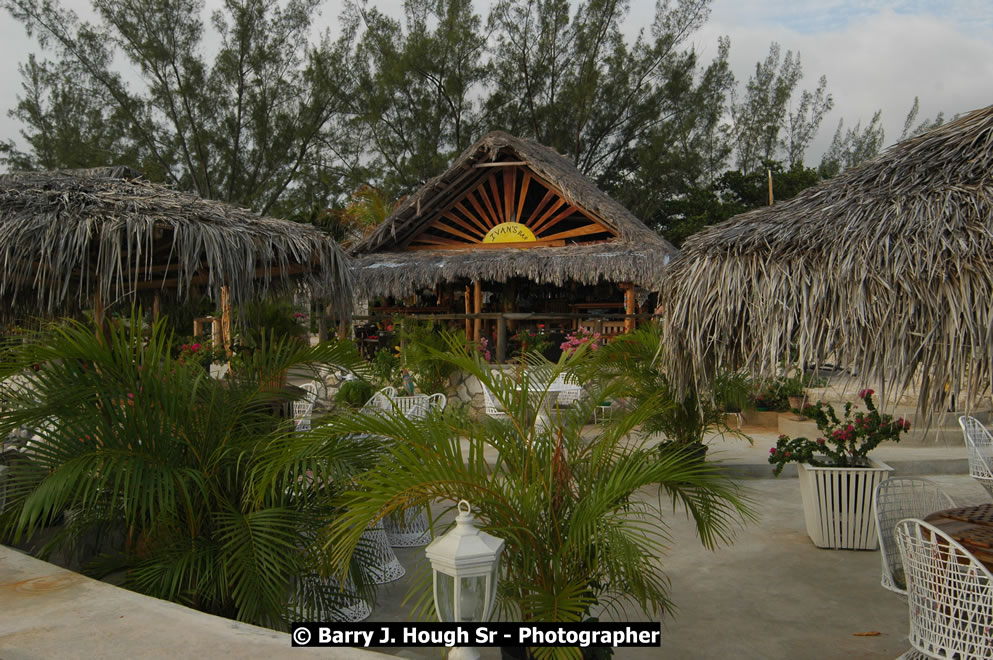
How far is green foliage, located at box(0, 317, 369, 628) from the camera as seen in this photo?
3143 mm

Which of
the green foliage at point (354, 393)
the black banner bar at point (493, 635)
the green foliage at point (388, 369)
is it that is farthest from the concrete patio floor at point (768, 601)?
the green foliage at point (354, 393)

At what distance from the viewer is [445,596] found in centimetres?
262

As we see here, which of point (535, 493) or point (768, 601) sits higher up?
point (535, 493)

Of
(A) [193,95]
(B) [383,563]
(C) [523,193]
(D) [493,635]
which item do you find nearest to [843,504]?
(B) [383,563]

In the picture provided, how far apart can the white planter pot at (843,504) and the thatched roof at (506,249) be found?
7.75 m

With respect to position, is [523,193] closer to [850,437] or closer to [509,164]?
[509,164]

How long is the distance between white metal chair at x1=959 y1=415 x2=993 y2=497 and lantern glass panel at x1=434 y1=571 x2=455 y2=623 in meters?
3.51

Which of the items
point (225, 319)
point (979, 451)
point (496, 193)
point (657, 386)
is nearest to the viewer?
point (979, 451)

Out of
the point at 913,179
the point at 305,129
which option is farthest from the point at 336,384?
the point at 305,129

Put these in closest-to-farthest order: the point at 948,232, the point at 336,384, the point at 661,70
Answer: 1. the point at 948,232
2. the point at 336,384
3. the point at 661,70

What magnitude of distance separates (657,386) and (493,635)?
3.48 m

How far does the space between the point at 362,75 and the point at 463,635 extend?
2690 cm

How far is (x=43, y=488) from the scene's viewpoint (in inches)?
116

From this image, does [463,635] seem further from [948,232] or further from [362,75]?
[362,75]
